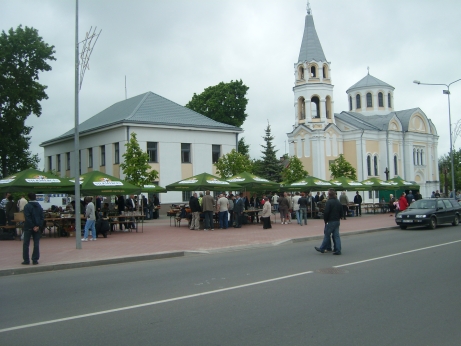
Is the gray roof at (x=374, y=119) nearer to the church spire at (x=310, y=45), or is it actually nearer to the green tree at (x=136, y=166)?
the church spire at (x=310, y=45)

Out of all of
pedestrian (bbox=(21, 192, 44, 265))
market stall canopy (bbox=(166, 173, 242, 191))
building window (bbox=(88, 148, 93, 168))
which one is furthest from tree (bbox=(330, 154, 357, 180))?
pedestrian (bbox=(21, 192, 44, 265))

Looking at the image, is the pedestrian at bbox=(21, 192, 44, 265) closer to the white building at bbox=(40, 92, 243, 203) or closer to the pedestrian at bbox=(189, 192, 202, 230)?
the pedestrian at bbox=(189, 192, 202, 230)

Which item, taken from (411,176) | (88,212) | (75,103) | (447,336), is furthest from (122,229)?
(411,176)

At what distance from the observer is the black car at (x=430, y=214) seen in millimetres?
22703

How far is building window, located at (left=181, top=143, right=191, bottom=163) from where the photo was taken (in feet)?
146

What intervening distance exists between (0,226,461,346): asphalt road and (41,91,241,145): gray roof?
3057cm

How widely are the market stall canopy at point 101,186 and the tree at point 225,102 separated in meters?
39.0

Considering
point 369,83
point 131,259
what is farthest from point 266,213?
point 369,83

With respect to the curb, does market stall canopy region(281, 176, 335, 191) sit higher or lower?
higher

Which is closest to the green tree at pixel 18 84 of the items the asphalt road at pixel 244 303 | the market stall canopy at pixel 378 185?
the market stall canopy at pixel 378 185

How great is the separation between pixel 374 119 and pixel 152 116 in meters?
39.3

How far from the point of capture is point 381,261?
41.9ft

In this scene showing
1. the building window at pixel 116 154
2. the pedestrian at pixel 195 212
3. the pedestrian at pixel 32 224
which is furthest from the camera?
the building window at pixel 116 154

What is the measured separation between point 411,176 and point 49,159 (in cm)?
4874
